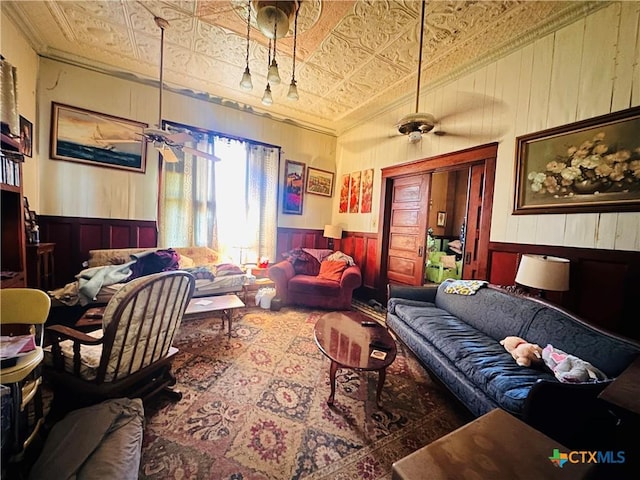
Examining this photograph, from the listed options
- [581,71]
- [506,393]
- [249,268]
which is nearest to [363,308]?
[249,268]

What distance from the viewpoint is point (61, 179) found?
329 centimetres

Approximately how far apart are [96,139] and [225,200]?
1.81 metres

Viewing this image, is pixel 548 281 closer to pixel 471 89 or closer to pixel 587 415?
pixel 587 415

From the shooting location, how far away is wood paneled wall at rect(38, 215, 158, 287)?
3.29 meters

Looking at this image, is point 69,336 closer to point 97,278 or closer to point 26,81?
point 97,278

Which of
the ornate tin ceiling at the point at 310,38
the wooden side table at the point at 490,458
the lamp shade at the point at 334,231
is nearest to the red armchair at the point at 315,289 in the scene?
the lamp shade at the point at 334,231

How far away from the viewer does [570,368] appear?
1488 millimetres

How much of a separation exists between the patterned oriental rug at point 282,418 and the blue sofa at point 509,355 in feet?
1.05

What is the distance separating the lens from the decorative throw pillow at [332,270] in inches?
159

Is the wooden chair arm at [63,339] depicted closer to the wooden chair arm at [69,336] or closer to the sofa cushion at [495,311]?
the wooden chair arm at [69,336]

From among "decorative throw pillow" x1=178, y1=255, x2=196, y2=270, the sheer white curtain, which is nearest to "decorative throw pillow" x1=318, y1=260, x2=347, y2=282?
the sheer white curtain

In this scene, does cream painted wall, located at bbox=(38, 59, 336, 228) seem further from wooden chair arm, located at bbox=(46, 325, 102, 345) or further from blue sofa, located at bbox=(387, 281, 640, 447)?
blue sofa, located at bbox=(387, 281, 640, 447)

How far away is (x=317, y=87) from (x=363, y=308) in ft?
11.5

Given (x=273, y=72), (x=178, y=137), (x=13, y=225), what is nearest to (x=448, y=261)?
(x=273, y=72)
